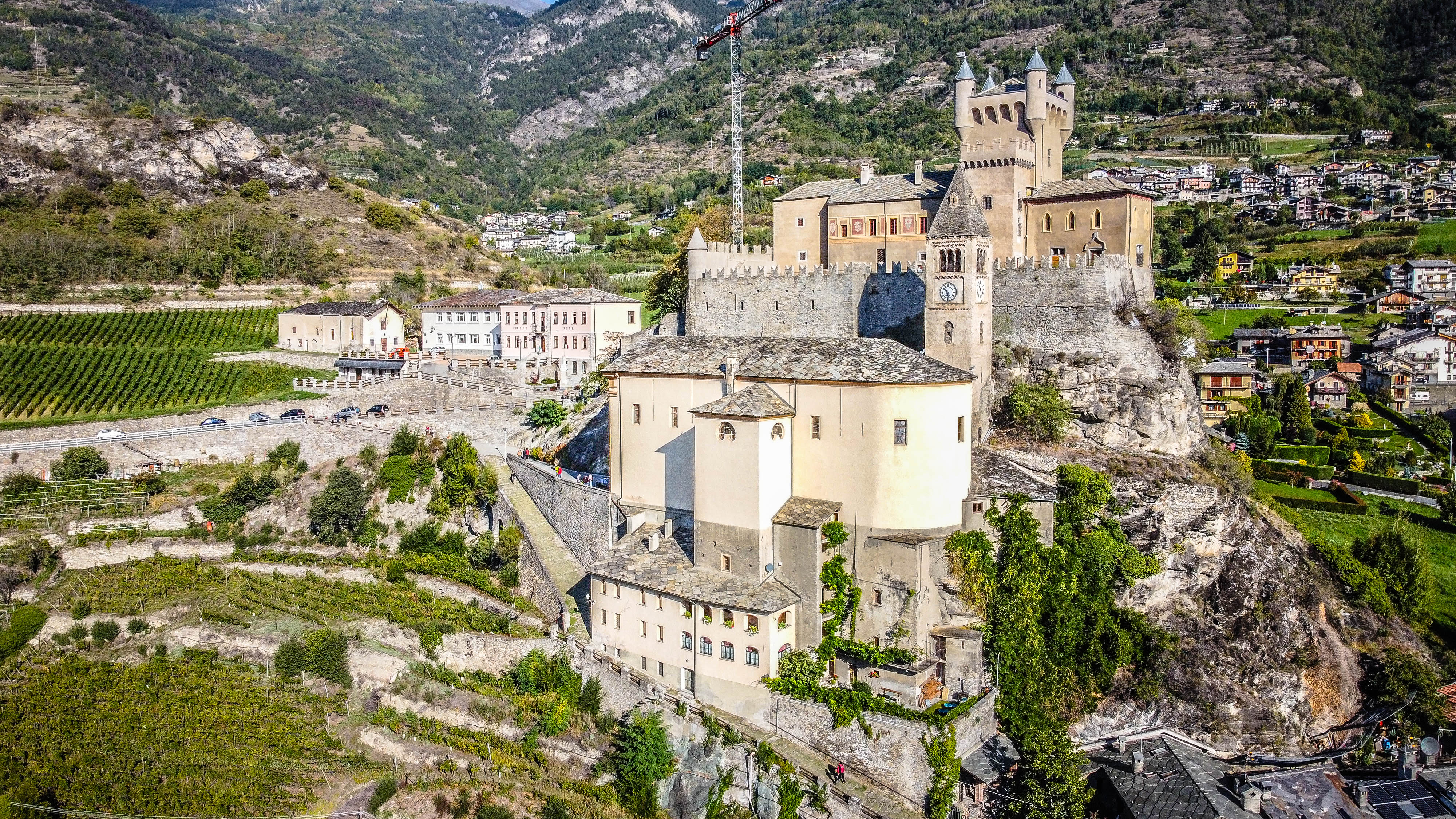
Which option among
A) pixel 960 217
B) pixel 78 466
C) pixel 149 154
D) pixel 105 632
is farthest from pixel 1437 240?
pixel 149 154

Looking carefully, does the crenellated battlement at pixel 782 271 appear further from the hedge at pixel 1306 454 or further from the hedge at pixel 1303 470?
the hedge at pixel 1306 454

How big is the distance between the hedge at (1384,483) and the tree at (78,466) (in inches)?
2356

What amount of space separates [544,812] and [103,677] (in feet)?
59.2

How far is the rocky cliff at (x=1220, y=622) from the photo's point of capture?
108ft

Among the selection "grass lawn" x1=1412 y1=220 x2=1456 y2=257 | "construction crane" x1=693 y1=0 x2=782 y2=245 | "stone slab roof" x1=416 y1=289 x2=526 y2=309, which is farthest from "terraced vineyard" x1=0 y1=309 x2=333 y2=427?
"grass lawn" x1=1412 y1=220 x2=1456 y2=257

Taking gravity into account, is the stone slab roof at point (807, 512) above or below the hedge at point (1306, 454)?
above

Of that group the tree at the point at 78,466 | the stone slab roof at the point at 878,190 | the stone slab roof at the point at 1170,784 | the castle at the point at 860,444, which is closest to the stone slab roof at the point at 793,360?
the castle at the point at 860,444

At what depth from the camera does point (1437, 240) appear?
89.8 metres

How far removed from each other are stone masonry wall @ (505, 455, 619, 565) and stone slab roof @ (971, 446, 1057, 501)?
12.0 m

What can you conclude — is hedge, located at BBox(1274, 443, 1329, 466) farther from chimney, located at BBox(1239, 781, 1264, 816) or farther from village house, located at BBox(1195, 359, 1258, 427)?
chimney, located at BBox(1239, 781, 1264, 816)

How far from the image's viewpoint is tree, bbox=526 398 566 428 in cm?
4756

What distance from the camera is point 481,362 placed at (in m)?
62.4

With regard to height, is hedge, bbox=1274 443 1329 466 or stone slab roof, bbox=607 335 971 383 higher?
stone slab roof, bbox=607 335 971 383

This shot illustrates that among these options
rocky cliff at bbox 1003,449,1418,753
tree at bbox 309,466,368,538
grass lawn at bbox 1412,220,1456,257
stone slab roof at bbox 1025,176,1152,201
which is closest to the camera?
rocky cliff at bbox 1003,449,1418,753
